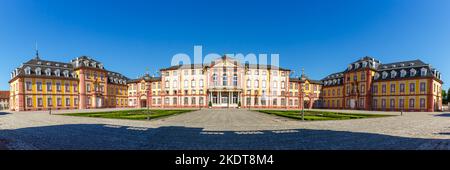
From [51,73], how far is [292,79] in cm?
6314

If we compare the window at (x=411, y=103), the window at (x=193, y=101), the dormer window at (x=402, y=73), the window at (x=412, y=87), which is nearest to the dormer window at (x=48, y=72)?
the window at (x=193, y=101)

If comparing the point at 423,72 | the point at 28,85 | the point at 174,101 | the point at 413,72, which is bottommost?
the point at 174,101

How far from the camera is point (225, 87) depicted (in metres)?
53.4

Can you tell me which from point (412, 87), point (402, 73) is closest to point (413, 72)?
point (402, 73)

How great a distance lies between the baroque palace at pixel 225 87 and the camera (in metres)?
42.4

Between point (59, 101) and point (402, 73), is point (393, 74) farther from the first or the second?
point (59, 101)

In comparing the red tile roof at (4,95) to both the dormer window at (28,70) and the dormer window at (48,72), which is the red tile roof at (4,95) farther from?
the dormer window at (28,70)

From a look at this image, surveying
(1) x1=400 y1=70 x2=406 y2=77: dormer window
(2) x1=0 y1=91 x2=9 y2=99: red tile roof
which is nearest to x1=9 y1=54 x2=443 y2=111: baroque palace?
(1) x1=400 y1=70 x2=406 y2=77: dormer window

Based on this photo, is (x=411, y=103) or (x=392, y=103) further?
(x=392, y=103)

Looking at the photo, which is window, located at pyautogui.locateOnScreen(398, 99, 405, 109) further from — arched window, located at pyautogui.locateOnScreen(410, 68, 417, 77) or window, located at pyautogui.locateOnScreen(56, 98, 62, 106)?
window, located at pyautogui.locateOnScreen(56, 98, 62, 106)

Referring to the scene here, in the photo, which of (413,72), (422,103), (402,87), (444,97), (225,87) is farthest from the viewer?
(444,97)

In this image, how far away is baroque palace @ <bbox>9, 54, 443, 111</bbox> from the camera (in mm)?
42438

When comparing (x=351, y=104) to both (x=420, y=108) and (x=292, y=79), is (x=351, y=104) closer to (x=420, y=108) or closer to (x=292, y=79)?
(x=420, y=108)
